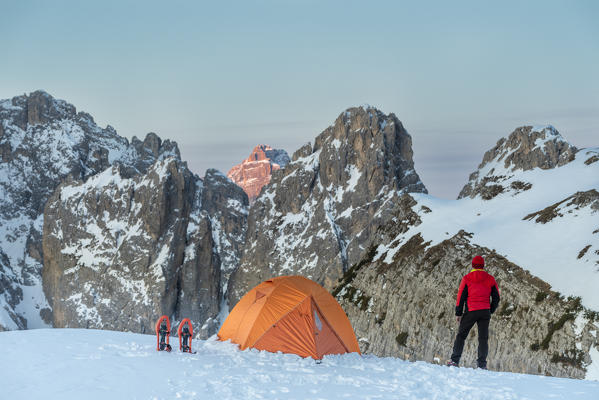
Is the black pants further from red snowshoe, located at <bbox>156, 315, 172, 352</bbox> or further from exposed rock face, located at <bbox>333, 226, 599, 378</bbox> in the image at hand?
exposed rock face, located at <bbox>333, 226, 599, 378</bbox>

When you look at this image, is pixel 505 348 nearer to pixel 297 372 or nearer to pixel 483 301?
pixel 483 301

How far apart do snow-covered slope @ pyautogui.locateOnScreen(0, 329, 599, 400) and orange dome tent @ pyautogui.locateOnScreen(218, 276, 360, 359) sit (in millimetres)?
1455

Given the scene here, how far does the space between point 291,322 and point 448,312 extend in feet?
139

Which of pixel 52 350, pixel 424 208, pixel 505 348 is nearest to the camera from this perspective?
pixel 52 350

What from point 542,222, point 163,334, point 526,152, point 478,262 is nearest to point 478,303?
point 478,262

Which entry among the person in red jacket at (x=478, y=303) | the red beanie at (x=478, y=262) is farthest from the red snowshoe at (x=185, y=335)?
the red beanie at (x=478, y=262)

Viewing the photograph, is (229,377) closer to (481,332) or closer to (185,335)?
(185,335)

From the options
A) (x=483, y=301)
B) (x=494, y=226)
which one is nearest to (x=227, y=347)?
(x=483, y=301)

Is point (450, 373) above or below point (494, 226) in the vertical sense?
below

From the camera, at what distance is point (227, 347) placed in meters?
24.6

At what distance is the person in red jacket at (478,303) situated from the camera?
835 inches

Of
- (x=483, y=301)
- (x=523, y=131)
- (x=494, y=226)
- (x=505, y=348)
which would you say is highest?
(x=523, y=131)

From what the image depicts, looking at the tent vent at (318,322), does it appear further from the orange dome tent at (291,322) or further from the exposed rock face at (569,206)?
the exposed rock face at (569,206)

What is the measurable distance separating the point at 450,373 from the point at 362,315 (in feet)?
→ 194
